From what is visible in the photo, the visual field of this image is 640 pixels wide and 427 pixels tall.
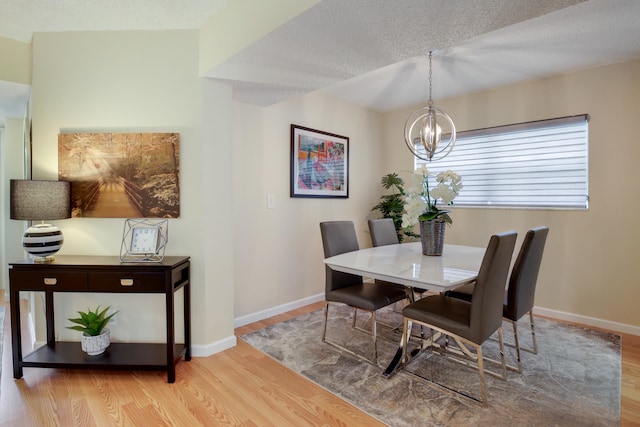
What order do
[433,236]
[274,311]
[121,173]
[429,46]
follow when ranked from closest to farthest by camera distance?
1. [429,46]
2. [121,173]
3. [433,236]
4. [274,311]

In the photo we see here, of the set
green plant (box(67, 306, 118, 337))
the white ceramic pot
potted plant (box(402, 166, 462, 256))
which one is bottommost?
the white ceramic pot

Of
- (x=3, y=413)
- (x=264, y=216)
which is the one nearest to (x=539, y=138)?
(x=264, y=216)

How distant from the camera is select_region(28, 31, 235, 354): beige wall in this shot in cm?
234

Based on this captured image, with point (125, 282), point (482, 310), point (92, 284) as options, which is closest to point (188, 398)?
point (125, 282)

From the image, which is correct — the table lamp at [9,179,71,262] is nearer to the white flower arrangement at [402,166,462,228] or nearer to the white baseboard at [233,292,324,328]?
the white baseboard at [233,292,324,328]

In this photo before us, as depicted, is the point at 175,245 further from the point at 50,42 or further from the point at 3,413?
the point at 50,42

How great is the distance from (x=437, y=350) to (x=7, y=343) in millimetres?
3387

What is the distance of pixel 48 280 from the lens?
2023 millimetres

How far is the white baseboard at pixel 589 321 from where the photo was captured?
9.29 ft

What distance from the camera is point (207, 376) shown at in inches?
83.7

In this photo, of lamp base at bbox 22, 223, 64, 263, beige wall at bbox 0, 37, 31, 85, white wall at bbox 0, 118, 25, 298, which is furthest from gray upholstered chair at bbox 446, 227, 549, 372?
white wall at bbox 0, 118, 25, 298

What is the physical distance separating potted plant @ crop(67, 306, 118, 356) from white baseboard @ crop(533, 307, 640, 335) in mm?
3797

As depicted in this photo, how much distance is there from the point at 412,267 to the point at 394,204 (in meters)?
2.05

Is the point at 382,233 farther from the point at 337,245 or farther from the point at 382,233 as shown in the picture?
the point at 337,245
